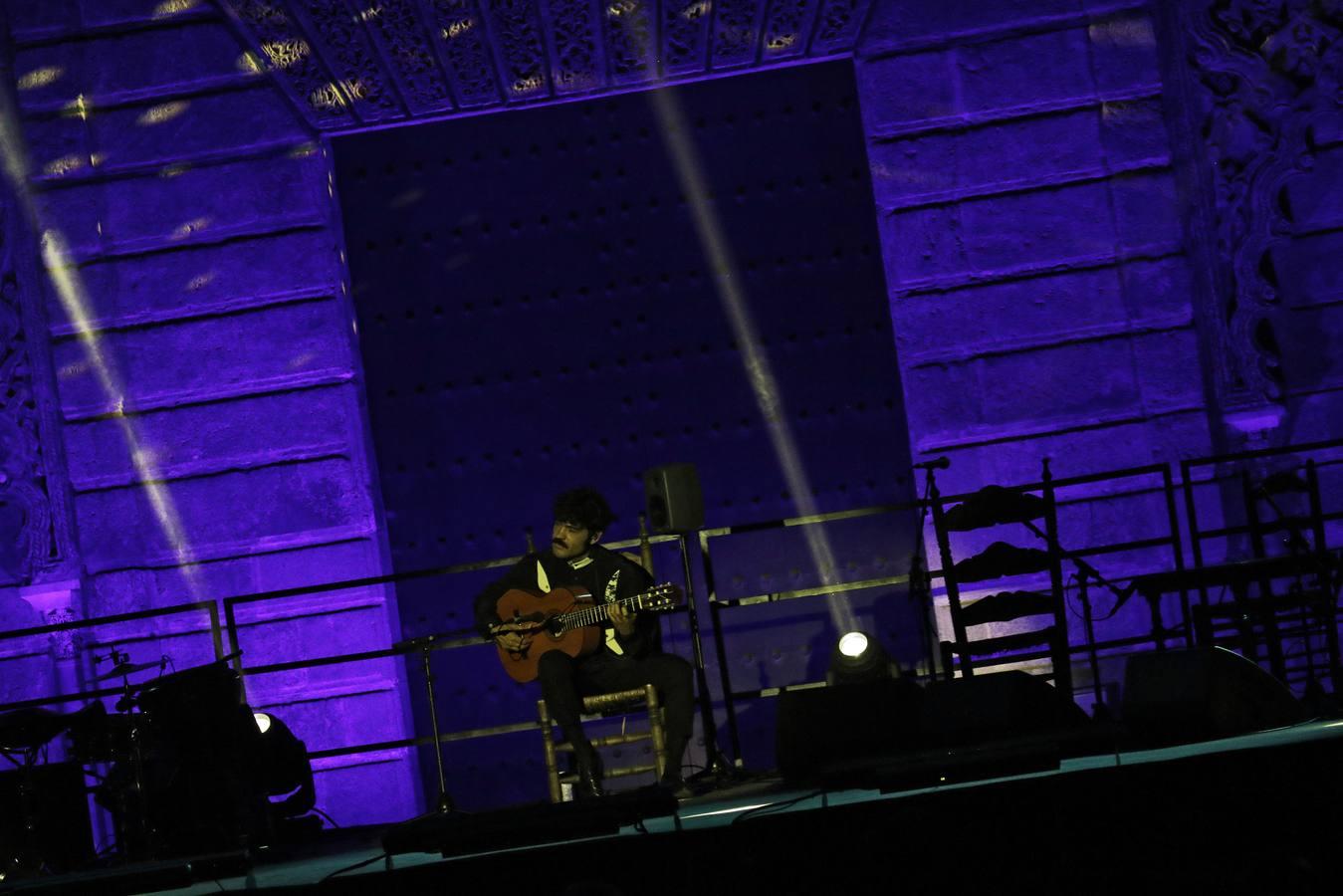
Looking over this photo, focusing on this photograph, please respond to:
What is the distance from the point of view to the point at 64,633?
25.5 feet

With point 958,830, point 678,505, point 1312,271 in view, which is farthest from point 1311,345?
point 958,830

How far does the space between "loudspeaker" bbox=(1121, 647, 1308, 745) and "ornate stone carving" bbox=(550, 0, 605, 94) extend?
17.3ft

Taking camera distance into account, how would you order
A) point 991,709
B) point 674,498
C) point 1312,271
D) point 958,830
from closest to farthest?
point 958,830
point 991,709
point 674,498
point 1312,271

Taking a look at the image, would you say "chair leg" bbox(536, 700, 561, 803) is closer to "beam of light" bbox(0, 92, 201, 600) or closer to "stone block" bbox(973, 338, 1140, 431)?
"beam of light" bbox(0, 92, 201, 600)

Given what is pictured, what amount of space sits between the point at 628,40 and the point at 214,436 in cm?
309

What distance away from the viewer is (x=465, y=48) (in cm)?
778

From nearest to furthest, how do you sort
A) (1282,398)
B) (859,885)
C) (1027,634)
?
(859,885) < (1027,634) < (1282,398)

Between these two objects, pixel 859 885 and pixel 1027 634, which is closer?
pixel 859 885

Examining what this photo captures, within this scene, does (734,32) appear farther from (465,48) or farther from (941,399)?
(941,399)

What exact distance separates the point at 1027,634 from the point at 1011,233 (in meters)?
2.38

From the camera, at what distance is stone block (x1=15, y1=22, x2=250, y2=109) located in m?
7.92

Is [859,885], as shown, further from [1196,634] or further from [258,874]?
[1196,634]

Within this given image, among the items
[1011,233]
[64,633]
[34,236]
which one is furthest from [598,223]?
[64,633]

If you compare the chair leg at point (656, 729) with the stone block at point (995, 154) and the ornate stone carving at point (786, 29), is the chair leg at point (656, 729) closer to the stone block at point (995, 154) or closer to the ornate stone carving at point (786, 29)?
the stone block at point (995, 154)
